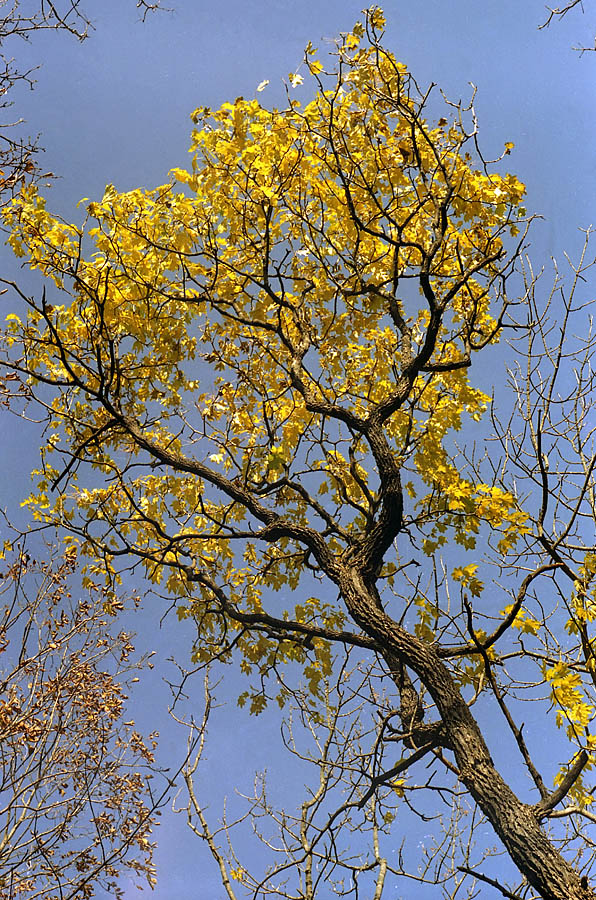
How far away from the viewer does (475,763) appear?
13.2 ft

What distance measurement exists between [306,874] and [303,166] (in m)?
5.08

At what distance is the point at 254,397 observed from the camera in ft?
21.2

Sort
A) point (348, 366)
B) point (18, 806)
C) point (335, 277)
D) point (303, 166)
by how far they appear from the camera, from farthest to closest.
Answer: point (348, 366) → point (335, 277) → point (303, 166) → point (18, 806)

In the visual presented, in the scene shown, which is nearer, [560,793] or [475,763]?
[560,793]

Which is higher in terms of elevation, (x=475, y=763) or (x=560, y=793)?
(x=475, y=763)

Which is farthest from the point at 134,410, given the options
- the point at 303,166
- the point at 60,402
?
the point at 303,166

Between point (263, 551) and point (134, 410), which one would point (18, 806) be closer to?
point (263, 551)

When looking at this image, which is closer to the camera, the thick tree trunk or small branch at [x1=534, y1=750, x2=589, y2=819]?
the thick tree trunk

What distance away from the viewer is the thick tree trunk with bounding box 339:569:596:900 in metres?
3.58

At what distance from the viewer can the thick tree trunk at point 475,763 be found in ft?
11.8

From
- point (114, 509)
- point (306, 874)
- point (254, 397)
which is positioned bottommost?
point (306, 874)

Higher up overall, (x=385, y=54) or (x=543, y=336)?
(x=385, y=54)

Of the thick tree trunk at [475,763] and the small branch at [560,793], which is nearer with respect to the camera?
the thick tree trunk at [475,763]

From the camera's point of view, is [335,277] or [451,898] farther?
[451,898]
